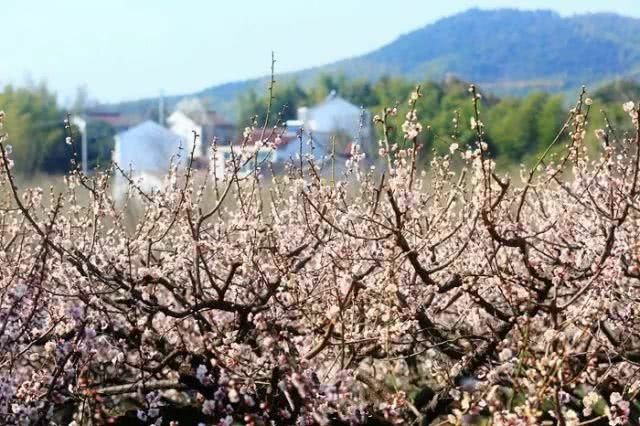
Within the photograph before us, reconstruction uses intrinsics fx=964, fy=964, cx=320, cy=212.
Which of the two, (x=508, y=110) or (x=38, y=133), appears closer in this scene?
(x=38, y=133)

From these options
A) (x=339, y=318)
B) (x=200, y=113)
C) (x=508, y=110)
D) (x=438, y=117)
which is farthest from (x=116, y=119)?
(x=339, y=318)

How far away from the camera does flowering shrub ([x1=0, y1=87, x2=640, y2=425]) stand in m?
3.23

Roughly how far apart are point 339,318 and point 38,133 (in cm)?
3363

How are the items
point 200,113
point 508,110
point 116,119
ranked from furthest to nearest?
point 116,119 < point 200,113 < point 508,110

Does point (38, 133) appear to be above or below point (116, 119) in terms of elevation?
above

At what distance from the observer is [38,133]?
115 ft

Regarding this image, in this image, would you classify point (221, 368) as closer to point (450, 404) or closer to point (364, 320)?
point (364, 320)

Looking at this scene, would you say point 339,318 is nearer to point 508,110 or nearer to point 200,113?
point 508,110

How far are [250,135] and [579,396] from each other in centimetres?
193

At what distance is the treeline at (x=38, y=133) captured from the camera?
93.8 feet

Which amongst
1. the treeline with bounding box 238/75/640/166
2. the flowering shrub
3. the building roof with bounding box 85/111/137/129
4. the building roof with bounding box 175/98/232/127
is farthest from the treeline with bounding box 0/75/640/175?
the flowering shrub

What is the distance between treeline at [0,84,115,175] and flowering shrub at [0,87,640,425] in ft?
57.5

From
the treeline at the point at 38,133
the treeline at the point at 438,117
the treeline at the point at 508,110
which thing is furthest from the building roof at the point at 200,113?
the treeline at the point at 38,133

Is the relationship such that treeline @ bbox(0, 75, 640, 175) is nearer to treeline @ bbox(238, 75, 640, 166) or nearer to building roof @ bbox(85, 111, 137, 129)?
treeline @ bbox(238, 75, 640, 166)
